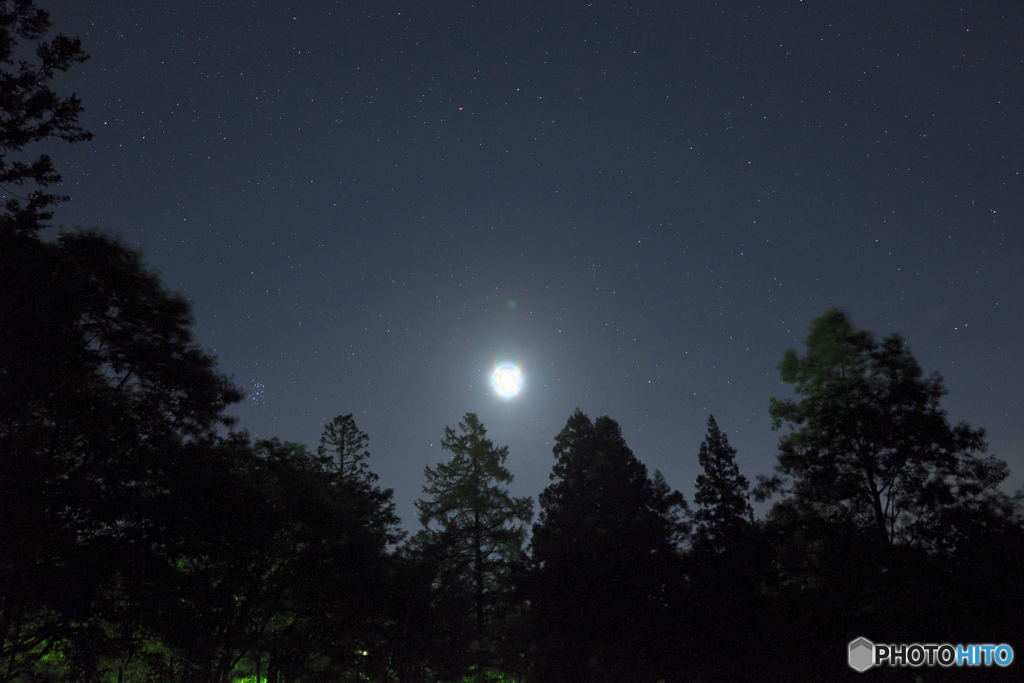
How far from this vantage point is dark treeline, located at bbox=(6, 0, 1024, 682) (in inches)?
491

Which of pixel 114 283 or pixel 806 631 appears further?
pixel 806 631

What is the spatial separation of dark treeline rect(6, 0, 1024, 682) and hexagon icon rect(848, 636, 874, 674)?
0.40 meters

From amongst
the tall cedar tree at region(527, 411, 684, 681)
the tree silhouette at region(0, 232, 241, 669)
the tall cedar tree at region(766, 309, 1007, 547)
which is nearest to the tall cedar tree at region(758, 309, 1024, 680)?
the tall cedar tree at region(766, 309, 1007, 547)

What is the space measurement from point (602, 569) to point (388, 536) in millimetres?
13900

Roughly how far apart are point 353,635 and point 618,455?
829 inches

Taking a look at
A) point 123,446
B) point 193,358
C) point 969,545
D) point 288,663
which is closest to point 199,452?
point 123,446

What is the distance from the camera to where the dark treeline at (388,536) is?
12469mm

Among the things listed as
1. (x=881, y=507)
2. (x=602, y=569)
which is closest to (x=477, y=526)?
(x=602, y=569)

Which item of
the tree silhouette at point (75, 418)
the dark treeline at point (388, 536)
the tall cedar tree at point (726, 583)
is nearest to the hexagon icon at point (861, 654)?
the dark treeline at point (388, 536)

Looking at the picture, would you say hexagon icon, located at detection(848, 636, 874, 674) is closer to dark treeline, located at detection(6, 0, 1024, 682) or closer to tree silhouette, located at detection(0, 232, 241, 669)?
dark treeline, located at detection(6, 0, 1024, 682)

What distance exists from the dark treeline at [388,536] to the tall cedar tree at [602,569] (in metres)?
0.14

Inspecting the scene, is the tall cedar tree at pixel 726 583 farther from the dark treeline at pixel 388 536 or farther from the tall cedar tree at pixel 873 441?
the tall cedar tree at pixel 873 441

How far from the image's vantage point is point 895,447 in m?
19.9

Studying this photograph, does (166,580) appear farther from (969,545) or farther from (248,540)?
(969,545)
